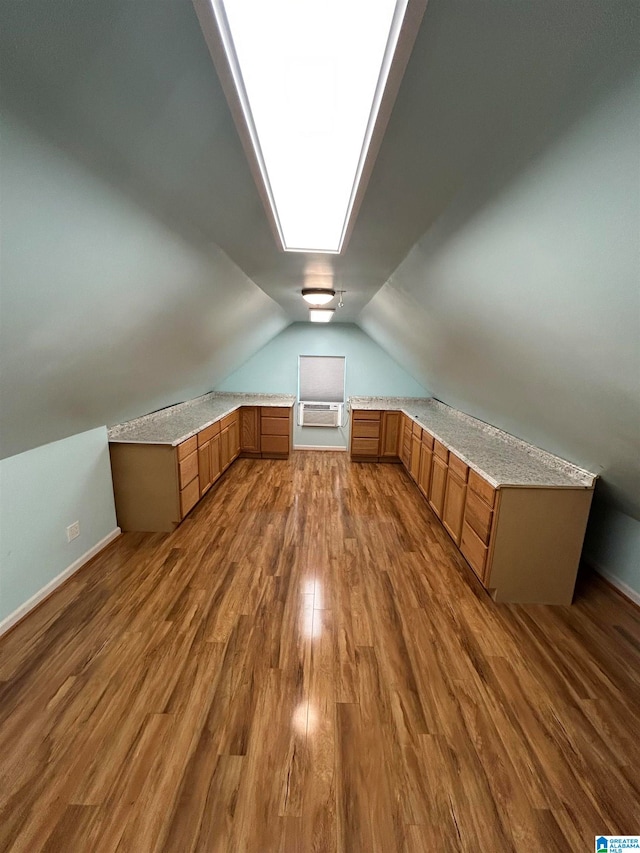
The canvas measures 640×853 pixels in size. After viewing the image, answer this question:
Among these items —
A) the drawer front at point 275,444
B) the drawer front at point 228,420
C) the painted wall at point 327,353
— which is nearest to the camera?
the drawer front at point 228,420

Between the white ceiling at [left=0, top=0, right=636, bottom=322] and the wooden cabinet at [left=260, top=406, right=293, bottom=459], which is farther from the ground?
the white ceiling at [left=0, top=0, right=636, bottom=322]

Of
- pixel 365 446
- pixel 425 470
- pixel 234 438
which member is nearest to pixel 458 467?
pixel 425 470

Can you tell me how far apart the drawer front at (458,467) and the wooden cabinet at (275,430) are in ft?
9.32

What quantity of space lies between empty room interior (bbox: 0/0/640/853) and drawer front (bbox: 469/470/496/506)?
2cm

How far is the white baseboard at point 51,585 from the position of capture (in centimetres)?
197

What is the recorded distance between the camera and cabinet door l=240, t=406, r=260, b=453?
529 cm

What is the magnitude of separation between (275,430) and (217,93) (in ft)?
15.1

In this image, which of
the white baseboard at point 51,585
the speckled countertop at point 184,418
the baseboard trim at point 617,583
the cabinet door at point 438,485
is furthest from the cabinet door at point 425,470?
the white baseboard at point 51,585

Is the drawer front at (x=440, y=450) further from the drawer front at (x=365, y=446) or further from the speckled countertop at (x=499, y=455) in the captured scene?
the drawer front at (x=365, y=446)

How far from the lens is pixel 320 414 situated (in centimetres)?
604

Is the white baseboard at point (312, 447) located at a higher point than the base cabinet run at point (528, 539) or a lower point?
lower

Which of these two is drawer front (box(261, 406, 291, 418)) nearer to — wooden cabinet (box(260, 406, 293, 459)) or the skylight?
wooden cabinet (box(260, 406, 293, 459))

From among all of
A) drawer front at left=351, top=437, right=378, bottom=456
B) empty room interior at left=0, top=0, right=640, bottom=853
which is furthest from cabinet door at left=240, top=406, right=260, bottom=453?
empty room interior at left=0, top=0, right=640, bottom=853

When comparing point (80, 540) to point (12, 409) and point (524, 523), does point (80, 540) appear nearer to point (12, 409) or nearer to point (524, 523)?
point (12, 409)
